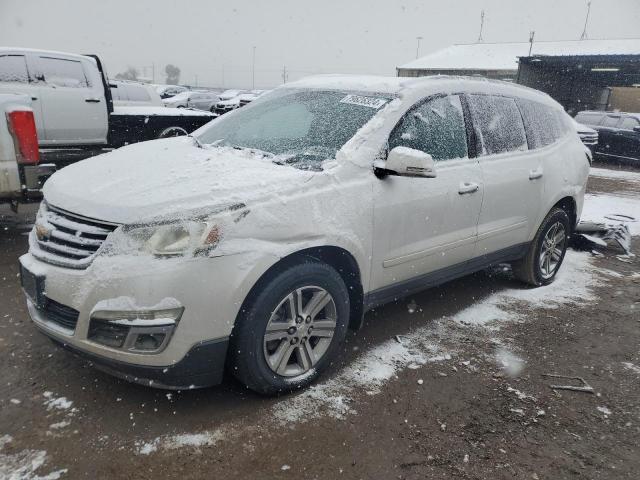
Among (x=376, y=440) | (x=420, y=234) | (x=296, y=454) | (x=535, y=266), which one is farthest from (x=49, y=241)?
(x=535, y=266)

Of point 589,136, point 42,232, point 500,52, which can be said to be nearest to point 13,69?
point 42,232

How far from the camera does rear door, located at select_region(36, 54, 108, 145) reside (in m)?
7.21

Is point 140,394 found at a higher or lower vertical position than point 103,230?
lower

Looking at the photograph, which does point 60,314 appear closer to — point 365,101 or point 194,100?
point 365,101

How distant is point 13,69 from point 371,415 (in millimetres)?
7107

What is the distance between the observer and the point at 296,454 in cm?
236

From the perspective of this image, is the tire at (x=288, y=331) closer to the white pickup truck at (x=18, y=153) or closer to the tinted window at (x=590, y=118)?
the white pickup truck at (x=18, y=153)

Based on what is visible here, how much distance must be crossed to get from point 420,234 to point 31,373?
249 centimetres

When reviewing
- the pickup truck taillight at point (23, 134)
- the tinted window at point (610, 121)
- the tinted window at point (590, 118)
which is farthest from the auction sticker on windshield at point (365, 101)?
the tinted window at point (590, 118)

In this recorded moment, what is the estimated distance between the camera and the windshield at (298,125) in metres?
3.06

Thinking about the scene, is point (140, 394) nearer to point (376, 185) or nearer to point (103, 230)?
point (103, 230)

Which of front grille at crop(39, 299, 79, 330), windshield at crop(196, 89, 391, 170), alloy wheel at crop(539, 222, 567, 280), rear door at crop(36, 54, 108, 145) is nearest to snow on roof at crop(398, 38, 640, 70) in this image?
rear door at crop(36, 54, 108, 145)

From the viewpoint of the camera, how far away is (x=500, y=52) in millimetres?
43250

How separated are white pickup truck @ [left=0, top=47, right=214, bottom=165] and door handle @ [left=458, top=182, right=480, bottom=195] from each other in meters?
5.08
